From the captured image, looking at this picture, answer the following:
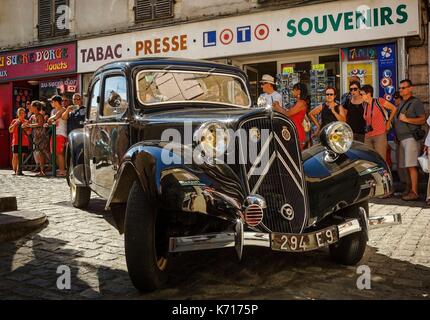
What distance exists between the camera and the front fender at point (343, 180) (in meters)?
3.15

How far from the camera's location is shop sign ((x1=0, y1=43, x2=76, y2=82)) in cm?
1248

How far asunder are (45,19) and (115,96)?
10.5 metres

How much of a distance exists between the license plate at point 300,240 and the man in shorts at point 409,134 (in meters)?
4.17

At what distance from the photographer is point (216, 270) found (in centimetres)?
334

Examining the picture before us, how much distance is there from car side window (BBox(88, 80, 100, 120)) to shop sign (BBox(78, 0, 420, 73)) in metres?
5.43

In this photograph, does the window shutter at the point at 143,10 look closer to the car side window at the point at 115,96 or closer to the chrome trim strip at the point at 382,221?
the car side window at the point at 115,96

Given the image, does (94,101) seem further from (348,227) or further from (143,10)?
(143,10)

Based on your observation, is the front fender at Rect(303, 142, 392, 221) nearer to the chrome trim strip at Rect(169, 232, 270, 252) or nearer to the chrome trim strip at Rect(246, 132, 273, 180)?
the chrome trim strip at Rect(246, 132, 273, 180)

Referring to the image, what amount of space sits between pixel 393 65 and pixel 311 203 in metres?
6.23

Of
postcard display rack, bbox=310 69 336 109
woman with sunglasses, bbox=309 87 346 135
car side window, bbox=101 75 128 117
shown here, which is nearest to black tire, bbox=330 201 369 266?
car side window, bbox=101 75 128 117

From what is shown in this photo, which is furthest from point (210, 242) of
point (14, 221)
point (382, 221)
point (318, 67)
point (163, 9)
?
point (163, 9)

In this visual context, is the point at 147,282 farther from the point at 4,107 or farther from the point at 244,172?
the point at 4,107
